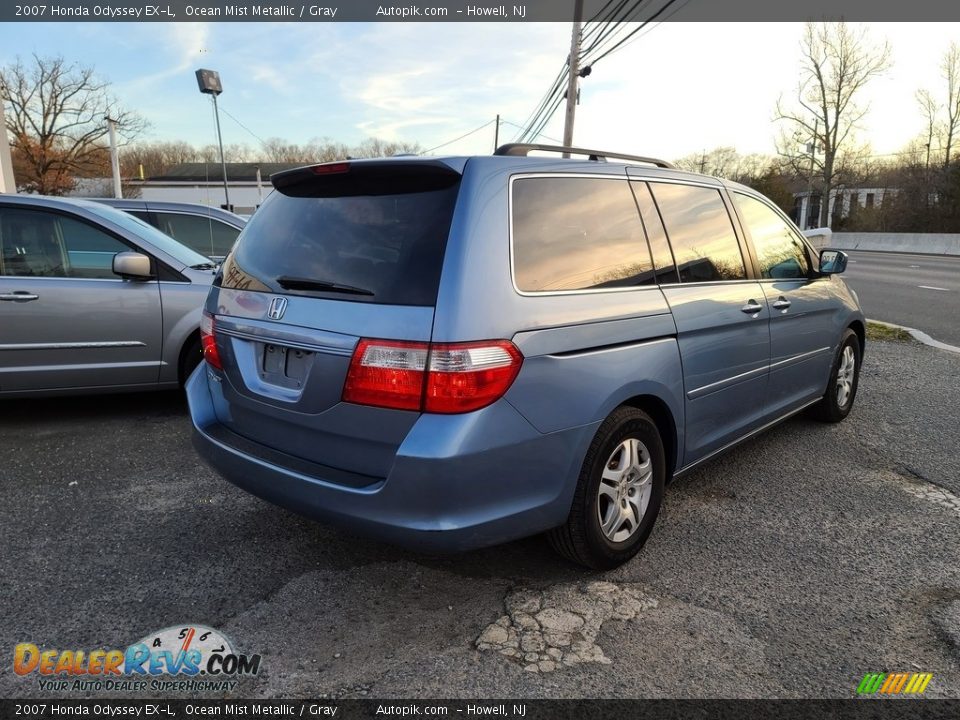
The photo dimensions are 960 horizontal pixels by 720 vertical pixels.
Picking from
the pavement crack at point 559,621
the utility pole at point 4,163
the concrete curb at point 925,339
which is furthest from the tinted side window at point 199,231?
the concrete curb at point 925,339

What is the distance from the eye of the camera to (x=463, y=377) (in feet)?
7.05

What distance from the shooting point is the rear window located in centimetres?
230

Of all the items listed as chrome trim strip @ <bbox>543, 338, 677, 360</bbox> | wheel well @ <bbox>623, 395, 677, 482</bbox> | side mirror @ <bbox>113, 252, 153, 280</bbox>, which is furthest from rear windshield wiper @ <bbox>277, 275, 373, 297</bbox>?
side mirror @ <bbox>113, 252, 153, 280</bbox>

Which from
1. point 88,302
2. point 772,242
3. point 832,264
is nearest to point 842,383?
point 832,264

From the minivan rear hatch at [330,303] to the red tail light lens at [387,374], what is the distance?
0.03 meters

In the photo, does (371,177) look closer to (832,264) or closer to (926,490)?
(832,264)

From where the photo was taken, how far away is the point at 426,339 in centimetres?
215

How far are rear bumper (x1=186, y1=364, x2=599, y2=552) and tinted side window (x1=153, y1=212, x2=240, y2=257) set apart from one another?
6.34 metres

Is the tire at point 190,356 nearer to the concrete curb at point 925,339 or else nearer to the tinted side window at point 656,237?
the tinted side window at point 656,237

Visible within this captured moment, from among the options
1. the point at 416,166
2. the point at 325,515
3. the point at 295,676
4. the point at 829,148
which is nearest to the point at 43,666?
the point at 295,676

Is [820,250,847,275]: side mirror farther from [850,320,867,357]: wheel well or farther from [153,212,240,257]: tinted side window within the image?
[153,212,240,257]: tinted side window

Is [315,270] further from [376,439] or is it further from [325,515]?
[325,515]

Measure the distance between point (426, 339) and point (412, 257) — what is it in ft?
1.16

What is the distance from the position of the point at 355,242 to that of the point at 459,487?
105 cm
